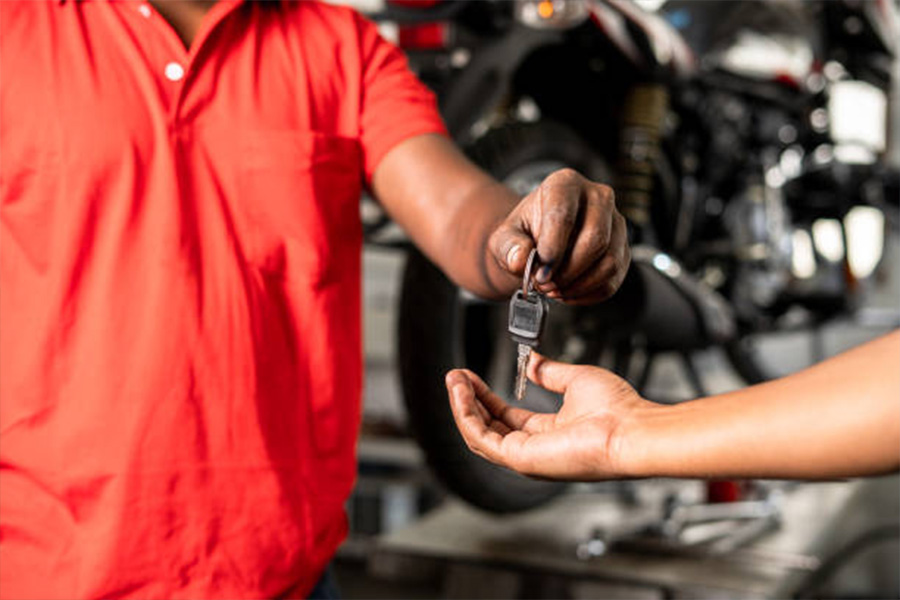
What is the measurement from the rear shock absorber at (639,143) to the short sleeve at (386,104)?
61 centimetres

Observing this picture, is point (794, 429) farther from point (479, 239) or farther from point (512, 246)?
point (479, 239)

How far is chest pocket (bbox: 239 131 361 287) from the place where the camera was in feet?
2.67

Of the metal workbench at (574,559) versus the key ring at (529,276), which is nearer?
the key ring at (529,276)

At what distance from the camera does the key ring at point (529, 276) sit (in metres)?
0.59

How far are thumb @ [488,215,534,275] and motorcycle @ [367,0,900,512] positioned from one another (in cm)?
10

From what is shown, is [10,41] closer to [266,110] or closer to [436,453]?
[266,110]

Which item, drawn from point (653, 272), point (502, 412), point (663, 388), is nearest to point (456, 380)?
point (502, 412)

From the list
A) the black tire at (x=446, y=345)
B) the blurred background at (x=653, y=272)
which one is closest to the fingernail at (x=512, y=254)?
the blurred background at (x=653, y=272)

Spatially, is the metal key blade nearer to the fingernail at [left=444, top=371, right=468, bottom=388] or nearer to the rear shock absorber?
the fingernail at [left=444, top=371, right=468, bottom=388]

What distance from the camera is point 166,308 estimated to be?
2.49 feet

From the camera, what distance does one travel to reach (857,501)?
1951mm

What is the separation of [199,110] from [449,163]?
0.21 metres

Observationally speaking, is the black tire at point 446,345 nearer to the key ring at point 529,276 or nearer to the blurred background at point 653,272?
the blurred background at point 653,272

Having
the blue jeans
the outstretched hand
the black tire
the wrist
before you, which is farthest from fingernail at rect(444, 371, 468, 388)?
the black tire
